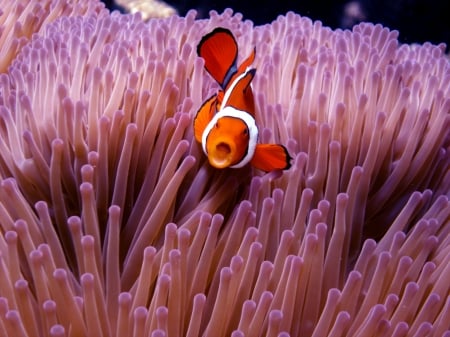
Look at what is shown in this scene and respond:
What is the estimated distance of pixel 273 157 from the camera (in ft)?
4.17

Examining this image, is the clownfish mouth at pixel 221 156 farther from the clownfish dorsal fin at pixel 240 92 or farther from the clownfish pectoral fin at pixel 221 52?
the clownfish pectoral fin at pixel 221 52

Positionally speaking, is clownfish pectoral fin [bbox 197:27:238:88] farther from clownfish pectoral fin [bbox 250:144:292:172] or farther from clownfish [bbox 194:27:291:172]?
clownfish pectoral fin [bbox 250:144:292:172]

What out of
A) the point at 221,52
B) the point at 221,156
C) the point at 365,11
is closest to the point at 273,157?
the point at 221,156

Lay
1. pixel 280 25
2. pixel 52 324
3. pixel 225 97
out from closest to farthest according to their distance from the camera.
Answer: pixel 52 324 → pixel 225 97 → pixel 280 25

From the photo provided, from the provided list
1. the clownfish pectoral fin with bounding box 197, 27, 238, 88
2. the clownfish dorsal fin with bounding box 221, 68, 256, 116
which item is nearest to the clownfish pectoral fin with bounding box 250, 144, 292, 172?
the clownfish dorsal fin with bounding box 221, 68, 256, 116

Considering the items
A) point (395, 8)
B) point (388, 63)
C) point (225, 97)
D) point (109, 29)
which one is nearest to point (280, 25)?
point (388, 63)

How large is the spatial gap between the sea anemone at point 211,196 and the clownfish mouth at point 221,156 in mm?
73

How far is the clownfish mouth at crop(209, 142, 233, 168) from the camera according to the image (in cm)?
123

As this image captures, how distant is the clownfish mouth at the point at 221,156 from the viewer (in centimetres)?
123

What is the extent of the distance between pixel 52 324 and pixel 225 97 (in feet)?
2.01

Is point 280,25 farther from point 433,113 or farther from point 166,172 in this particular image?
point 166,172

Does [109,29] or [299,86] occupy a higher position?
[109,29]

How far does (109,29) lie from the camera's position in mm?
1741

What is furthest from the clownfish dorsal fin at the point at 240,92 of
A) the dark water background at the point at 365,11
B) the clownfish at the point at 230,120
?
the dark water background at the point at 365,11
